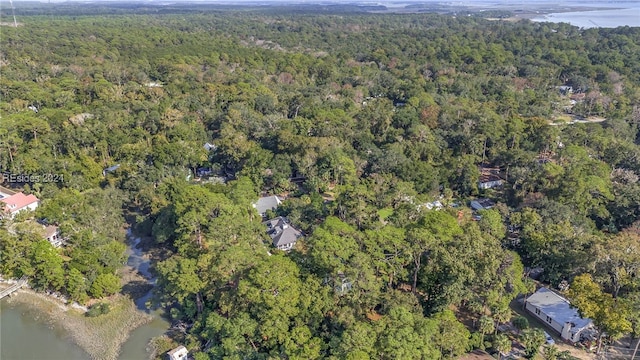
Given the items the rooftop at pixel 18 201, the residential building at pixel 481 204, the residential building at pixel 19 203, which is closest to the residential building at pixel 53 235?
the residential building at pixel 19 203

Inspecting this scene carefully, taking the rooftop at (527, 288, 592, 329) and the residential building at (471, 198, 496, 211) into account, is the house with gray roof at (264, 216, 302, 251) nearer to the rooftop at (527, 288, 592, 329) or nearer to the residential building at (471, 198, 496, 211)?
the rooftop at (527, 288, 592, 329)

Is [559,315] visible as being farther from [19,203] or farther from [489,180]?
[19,203]

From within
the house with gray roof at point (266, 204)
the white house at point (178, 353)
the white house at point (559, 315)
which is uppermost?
the house with gray roof at point (266, 204)

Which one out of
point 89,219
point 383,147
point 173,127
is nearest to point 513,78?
point 383,147

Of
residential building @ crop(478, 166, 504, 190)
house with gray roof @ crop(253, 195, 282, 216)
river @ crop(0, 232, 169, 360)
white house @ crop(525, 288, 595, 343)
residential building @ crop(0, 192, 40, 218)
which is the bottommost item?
river @ crop(0, 232, 169, 360)

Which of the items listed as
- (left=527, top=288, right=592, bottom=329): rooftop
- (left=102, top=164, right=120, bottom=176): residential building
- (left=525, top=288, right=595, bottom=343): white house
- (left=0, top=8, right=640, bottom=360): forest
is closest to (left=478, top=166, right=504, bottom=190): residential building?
(left=0, top=8, right=640, bottom=360): forest

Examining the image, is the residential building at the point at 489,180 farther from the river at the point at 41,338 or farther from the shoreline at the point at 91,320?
the shoreline at the point at 91,320
